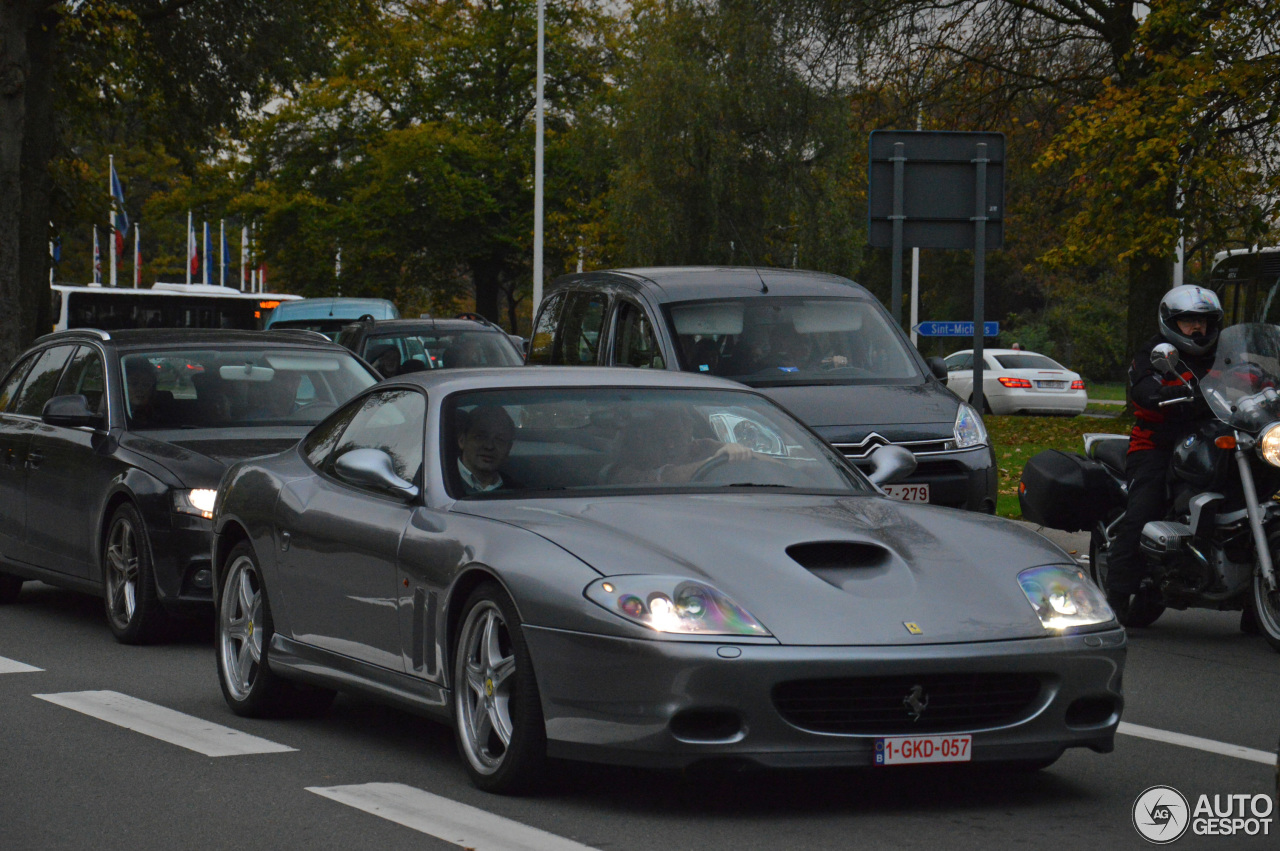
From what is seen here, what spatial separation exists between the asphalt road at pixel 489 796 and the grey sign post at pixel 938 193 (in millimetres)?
8035

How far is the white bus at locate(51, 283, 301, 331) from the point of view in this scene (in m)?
51.9

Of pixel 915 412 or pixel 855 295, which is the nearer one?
pixel 915 412

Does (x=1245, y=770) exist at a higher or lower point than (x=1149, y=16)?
lower

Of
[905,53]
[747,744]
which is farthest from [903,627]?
Result: [905,53]

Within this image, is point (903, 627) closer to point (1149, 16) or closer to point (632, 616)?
point (632, 616)

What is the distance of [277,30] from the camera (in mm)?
32812

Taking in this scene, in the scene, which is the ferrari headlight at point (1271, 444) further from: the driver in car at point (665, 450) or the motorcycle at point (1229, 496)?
the driver in car at point (665, 450)

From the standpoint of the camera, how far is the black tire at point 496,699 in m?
5.62

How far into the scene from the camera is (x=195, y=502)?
32.1 feet

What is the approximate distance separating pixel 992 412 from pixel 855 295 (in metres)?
30.3

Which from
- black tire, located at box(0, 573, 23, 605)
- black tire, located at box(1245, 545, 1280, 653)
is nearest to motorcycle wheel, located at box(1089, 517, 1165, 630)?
black tire, located at box(1245, 545, 1280, 653)

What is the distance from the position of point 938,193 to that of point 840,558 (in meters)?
10.5

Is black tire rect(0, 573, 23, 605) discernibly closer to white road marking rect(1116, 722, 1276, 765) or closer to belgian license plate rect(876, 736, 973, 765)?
white road marking rect(1116, 722, 1276, 765)

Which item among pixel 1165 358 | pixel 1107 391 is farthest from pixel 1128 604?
pixel 1107 391
